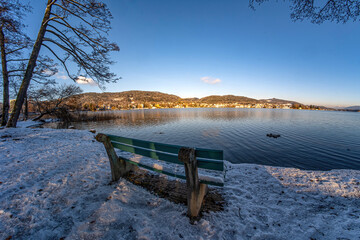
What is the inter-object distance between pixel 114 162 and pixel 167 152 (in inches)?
78.8

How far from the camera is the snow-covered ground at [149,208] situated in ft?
7.38

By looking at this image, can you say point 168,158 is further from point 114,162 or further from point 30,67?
point 30,67

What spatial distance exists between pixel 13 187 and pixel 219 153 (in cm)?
479

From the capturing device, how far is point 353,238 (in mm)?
2172

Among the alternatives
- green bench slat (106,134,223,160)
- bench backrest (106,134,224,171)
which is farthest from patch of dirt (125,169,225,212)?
green bench slat (106,134,223,160)

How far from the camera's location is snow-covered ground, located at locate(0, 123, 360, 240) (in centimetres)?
225

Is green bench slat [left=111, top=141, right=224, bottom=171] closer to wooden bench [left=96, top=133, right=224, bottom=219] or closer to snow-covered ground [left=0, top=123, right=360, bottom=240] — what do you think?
wooden bench [left=96, top=133, right=224, bottom=219]

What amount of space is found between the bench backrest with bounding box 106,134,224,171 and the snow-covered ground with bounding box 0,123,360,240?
107cm

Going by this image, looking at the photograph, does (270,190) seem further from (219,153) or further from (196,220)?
(219,153)

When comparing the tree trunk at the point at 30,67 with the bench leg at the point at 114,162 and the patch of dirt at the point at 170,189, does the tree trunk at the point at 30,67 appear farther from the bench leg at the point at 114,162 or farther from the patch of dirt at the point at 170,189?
the patch of dirt at the point at 170,189

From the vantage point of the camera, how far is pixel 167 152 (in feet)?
9.02

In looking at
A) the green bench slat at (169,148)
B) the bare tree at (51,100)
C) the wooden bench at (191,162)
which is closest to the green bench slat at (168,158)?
the wooden bench at (191,162)

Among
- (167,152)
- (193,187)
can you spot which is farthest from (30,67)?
(193,187)

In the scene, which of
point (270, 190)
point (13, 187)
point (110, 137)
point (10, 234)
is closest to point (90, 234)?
point (10, 234)
